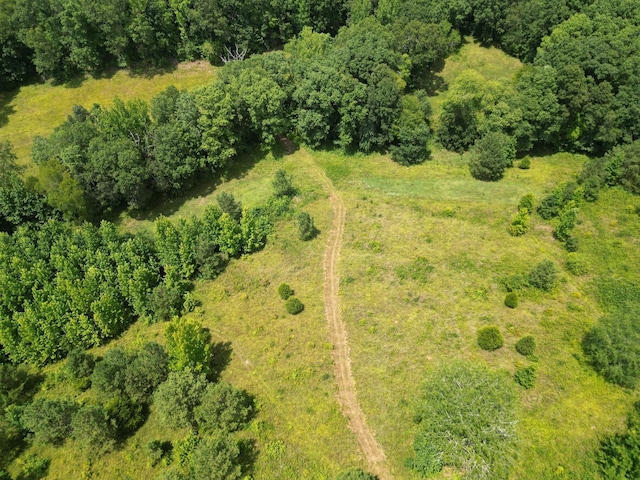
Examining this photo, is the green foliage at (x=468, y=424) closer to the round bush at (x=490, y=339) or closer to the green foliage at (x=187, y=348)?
the round bush at (x=490, y=339)

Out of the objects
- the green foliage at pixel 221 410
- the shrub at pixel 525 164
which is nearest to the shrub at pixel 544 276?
the shrub at pixel 525 164

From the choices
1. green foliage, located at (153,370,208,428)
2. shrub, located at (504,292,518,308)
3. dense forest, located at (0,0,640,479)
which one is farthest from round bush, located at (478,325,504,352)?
green foliage, located at (153,370,208,428)

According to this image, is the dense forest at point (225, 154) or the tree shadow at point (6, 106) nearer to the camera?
the dense forest at point (225, 154)

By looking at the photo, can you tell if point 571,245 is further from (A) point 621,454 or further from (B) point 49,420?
(B) point 49,420

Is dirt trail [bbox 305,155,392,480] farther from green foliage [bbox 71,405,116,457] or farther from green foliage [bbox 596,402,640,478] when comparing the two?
green foliage [bbox 71,405,116,457]

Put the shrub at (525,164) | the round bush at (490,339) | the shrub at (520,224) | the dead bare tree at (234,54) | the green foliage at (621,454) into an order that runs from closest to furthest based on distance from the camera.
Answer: the green foliage at (621,454)
the round bush at (490,339)
the shrub at (520,224)
the shrub at (525,164)
the dead bare tree at (234,54)

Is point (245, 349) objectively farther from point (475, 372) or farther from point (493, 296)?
point (493, 296)
